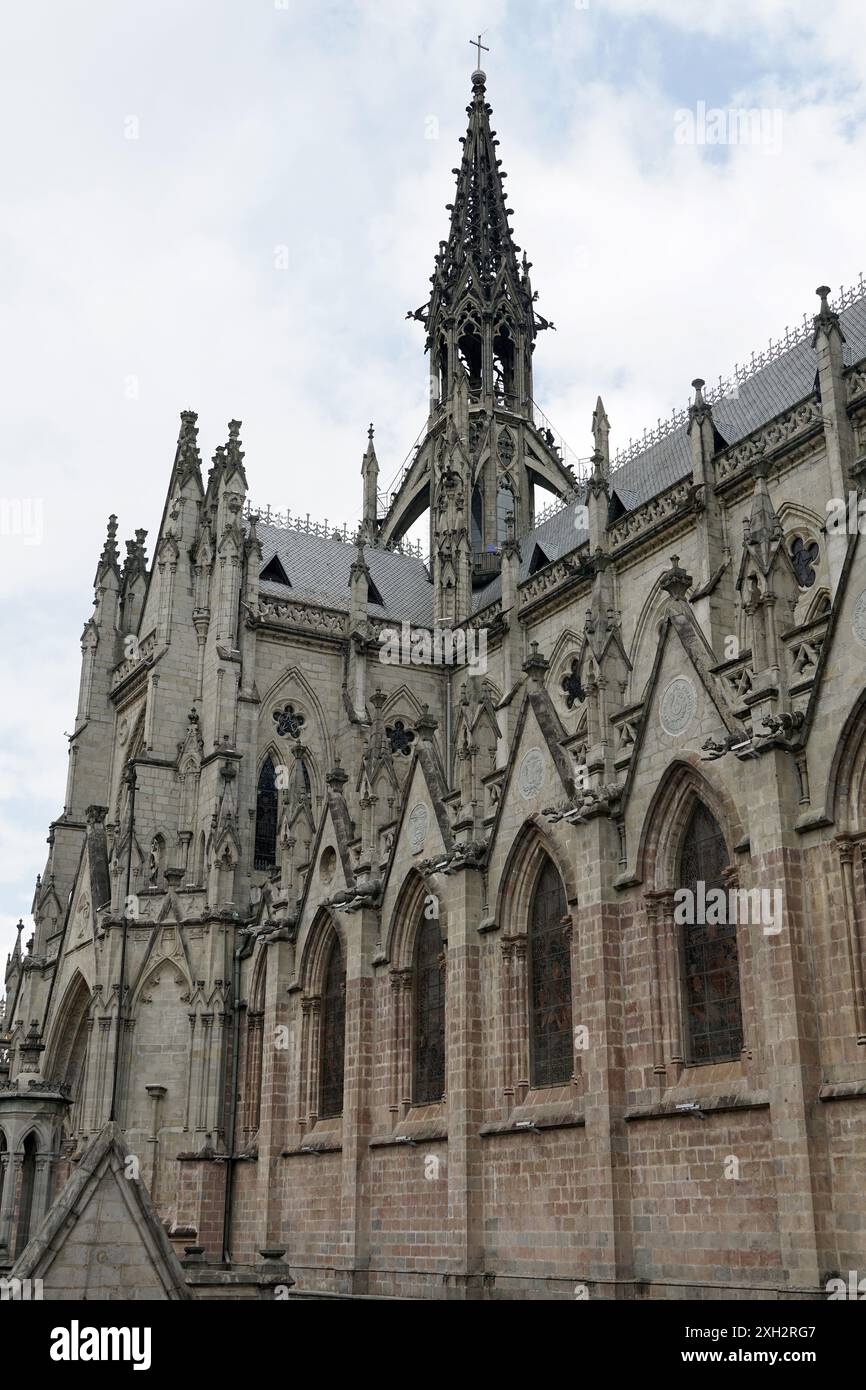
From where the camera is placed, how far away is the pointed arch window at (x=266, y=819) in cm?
3647

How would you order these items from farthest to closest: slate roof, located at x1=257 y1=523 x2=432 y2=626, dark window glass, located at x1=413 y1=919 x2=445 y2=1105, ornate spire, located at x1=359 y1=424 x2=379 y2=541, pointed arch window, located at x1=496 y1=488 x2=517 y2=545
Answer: ornate spire, located at x1=359 y1=424 x2=379 y2=541 < pointed arch window, located at x1=496 y1=488 x2=517 y2=545 < slate roof, located at x1=257 y1=523 x2=432 y2=626 < dark window glass, located at x1=413 y1=919 x2=445 y2=1105

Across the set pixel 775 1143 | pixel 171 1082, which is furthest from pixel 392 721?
pixel 775 1143

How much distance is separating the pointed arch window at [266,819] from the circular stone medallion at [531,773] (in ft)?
44.4

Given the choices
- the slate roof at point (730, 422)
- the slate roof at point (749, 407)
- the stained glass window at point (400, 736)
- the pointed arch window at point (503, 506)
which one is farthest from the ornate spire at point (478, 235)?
the stained glass window at point (400, 736)

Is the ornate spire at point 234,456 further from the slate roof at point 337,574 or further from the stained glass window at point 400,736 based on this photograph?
the stained glass window at point 400,736

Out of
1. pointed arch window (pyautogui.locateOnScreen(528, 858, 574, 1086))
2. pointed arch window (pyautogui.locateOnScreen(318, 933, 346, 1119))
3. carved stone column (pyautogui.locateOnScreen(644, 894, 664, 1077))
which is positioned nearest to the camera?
carved stone column (pyautogui.locateOnScreen(644, 894, 664, 1077))

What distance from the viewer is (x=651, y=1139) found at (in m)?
19.3

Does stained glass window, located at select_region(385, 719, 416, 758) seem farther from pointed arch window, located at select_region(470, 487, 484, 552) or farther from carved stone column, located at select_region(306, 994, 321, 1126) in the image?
carved stone column, located at select_region(306, 994, 321, 1126)

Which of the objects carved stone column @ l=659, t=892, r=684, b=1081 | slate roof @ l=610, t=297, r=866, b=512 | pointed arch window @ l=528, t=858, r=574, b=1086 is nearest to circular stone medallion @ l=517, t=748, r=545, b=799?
pointed arch window @ l=528, t=858, r=574, b=1086

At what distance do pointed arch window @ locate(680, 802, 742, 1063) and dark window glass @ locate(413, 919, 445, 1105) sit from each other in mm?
7324

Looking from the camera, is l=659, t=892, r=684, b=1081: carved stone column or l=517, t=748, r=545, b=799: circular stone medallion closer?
l=659, t=892, r=684, b=1081: carved stone column

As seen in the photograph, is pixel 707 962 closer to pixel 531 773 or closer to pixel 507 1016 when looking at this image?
pixel 507 1016

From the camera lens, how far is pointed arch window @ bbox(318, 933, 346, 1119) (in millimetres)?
29312
